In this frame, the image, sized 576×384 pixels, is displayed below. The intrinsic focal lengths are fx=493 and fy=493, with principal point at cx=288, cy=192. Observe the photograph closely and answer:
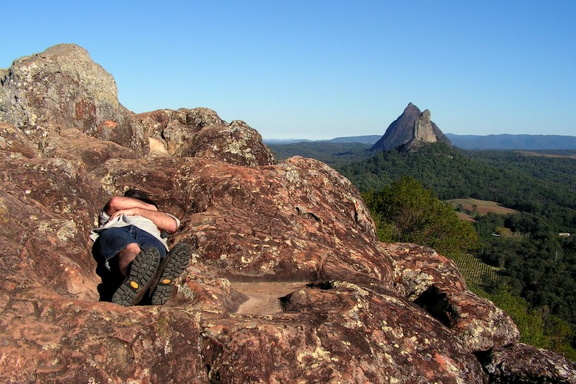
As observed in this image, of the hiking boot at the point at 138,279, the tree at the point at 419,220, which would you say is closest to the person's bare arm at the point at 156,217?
the hiking boot at the point at 138,279

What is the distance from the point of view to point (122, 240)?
7355 mm

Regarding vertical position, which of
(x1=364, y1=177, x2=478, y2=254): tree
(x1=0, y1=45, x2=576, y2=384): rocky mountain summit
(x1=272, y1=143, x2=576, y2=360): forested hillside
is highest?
(x1=0, y1=45, x2=576, y2=384): rocky mountain summit

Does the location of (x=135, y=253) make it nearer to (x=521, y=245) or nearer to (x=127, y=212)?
(x=127, y=212)

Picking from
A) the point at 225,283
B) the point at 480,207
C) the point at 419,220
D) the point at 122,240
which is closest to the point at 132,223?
the point at 122,240

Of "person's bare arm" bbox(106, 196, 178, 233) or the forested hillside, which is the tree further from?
"person's bare arm" bbox(106, 196, 178, 233)

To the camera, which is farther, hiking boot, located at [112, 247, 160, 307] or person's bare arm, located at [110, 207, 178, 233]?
person's bare arm, located at [110, 207, 178, 233]

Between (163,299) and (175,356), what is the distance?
99 cm

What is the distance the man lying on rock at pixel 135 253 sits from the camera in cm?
649

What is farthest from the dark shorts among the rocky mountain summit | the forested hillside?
the forested hillside

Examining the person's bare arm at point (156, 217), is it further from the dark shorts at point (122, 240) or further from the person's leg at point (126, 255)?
the person's leg at point (126, 255)

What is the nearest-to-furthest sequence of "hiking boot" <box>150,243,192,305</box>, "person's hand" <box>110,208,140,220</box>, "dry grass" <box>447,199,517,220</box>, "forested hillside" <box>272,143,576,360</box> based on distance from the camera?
"hiking boot" <box>150,243,192,305</box>
"person's hand" <box>110,208,140,220</box>
"forested hillside" <box>272,143,576,360</box>
"dry grass" <box>447,199,517,220</box>

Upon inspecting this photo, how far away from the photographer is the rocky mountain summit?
5.77 m

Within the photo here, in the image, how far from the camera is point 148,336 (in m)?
5.85

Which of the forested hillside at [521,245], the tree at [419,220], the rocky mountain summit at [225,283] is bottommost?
the forested hillside at [521,245]
